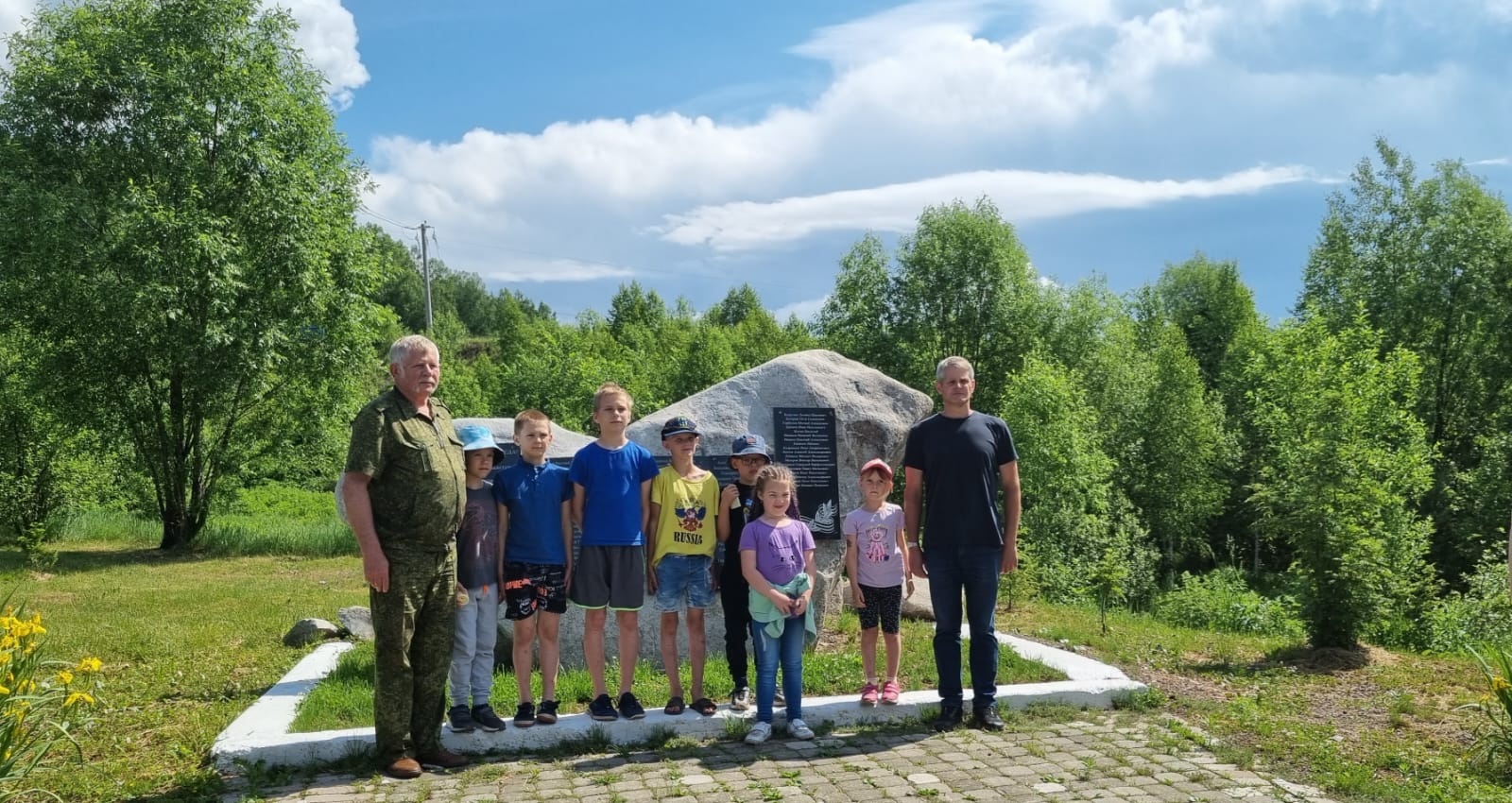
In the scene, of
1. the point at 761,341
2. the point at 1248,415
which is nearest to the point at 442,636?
the point at 1248,415

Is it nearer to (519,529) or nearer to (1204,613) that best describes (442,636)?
(519,529)

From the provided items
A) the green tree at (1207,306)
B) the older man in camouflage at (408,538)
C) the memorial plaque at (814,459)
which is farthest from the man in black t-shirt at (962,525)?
the green tree at (1207,306)

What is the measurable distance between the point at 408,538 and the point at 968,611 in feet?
10.2

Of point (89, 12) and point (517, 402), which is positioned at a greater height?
point (89, 12)

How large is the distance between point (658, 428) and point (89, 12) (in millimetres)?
17454

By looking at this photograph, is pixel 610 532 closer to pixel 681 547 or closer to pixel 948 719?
pixel 681 547

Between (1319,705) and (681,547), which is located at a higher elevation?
(681,547)

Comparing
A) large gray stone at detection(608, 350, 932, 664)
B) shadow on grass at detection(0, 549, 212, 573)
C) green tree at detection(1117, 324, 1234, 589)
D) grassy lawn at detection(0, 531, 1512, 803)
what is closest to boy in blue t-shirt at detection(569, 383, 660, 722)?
grassy lawn at detection(0, 531, 1512, 803)

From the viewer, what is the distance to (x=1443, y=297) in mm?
29141

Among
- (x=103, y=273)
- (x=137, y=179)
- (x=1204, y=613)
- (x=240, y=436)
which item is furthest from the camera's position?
(x=240, y=436)

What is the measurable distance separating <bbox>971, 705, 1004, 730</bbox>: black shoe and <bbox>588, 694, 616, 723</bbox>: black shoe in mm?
2077

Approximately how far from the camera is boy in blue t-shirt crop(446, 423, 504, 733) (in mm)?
5590

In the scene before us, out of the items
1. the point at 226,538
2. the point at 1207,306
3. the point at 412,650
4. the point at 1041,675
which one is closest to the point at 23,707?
the point at 412,650

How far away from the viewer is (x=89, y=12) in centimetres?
1912
